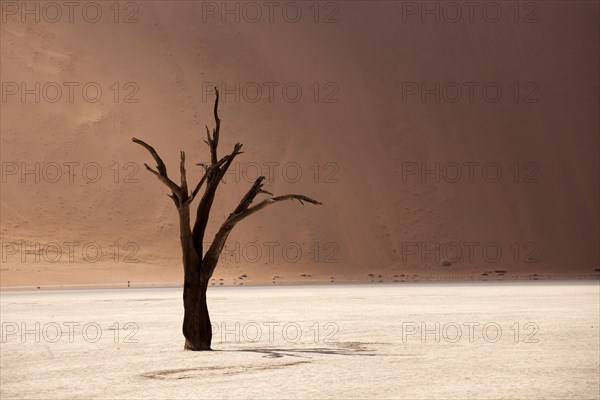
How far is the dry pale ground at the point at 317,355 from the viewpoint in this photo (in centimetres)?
1116

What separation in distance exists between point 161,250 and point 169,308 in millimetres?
30333

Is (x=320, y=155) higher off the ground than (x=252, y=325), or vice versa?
(x=320, y=155)

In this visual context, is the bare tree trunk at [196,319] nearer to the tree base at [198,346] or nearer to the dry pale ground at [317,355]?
the tree base at [198,346]

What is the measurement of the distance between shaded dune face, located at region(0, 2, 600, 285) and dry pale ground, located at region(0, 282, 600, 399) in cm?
3102

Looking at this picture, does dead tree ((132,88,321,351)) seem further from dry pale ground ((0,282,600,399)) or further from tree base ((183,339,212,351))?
dry pale ground ((0,282,600,399))

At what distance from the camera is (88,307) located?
2895 cm

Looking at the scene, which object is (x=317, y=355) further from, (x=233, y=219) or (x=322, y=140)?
(x=322, y=140)

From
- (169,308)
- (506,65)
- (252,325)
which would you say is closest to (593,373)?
(252,325)

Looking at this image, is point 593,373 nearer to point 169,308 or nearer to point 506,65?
point 169,308

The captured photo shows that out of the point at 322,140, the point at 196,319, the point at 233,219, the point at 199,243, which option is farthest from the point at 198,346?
the point at 322,140

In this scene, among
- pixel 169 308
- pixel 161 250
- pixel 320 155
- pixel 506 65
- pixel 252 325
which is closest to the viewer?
pixel 252 325

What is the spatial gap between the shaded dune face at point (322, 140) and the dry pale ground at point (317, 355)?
31021mm

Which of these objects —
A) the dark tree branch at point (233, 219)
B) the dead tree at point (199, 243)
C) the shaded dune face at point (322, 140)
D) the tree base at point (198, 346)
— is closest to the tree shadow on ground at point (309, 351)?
the tree base at point (198, 346)

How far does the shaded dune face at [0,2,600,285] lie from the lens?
59.2 metres
